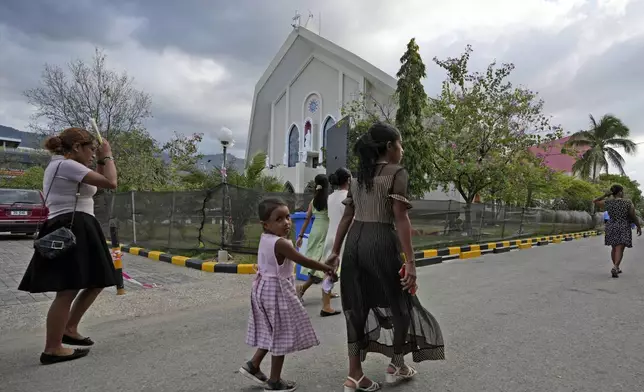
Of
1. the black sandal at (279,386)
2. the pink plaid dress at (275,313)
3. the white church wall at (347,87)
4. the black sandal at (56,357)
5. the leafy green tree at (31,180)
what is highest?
the white church wall at (347,87)

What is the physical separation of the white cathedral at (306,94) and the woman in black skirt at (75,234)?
23957mm

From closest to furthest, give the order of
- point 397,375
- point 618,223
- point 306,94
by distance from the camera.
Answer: point 397,375 → point 618,223 → point 306,94

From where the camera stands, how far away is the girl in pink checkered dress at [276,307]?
8.70 ft

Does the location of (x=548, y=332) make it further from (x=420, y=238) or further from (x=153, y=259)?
(x=153, y=259)

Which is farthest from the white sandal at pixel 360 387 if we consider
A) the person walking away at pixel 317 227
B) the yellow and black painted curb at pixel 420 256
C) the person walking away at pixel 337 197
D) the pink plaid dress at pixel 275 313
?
the yellow and black painted curb at pixel 420 256

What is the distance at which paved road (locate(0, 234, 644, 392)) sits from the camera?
2879 millimetres

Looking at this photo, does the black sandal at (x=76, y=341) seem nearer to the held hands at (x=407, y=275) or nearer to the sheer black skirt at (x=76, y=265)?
the sheer black skirt at (x=76, y=265)

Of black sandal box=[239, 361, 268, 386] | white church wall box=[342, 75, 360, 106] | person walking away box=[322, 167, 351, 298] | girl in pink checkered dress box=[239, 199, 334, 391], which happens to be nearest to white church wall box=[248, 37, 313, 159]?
white church wall box=[342, 75, 360, 106]

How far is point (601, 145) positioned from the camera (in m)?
40.2

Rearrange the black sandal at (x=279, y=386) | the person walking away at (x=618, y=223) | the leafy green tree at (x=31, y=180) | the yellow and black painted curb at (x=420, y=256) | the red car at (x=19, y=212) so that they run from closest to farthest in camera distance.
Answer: the black sandal at (x=279, y=386)
the person walking away at (x=618, y=223)
the yellow and black painted curb at (x=420, y=256)
the red car at (x=19, y=212)
the leafy green tree at (x=31, y=180)

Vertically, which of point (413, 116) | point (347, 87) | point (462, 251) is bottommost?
point (462, 251)

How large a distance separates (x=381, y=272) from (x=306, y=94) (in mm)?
32830

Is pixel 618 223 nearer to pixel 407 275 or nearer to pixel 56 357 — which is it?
pixel 407 275

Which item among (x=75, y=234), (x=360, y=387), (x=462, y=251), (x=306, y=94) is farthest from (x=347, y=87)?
(x=360, y=387)
